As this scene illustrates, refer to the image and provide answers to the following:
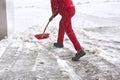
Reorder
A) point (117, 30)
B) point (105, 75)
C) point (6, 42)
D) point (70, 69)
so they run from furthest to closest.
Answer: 1. point (117, 30)
2. point (6, 42)
3. point (70, 69)
4. point (105, 75)

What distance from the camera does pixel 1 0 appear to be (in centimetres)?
919

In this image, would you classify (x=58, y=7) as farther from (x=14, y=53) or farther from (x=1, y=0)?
(x=1, y=0)

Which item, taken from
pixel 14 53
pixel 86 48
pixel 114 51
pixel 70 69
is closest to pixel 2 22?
pixel 14 53

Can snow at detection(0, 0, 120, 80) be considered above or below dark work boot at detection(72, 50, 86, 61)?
below

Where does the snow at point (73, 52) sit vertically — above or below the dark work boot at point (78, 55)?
below

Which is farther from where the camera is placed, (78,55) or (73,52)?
(73,52)

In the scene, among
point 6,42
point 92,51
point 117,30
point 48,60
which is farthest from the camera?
point 117,30

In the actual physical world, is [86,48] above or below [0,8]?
below

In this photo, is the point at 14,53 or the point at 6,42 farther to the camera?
the point at 6,42

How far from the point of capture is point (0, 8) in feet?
29.9

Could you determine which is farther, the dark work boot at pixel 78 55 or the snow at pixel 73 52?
the dark work boot at pixel 78 55

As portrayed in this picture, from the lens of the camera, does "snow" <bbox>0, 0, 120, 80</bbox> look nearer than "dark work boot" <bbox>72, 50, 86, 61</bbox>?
Yes

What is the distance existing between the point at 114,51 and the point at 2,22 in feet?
11.1

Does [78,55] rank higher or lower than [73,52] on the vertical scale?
higher
